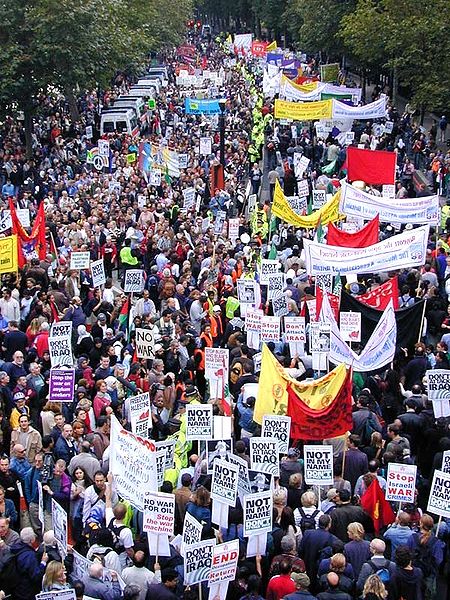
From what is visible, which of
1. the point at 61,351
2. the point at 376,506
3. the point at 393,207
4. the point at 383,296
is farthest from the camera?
the point at 393,207

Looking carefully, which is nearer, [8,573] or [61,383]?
[8,573]

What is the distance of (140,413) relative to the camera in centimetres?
1247

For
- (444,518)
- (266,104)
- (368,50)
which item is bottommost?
(266,104)

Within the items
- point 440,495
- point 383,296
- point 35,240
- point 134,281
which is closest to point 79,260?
point 134,281

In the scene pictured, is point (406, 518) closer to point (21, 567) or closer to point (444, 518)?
point (444, 518)

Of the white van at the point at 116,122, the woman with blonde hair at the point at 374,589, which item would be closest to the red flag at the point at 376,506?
the woman with blonde hair at the point at 374,589

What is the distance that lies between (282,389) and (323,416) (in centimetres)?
59

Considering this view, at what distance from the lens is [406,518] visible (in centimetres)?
1069

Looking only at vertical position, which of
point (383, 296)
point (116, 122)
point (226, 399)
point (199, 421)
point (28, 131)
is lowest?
point (116, 122)

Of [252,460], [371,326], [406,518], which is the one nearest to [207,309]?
[371,326]

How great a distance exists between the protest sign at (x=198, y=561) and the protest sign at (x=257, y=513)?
518 mm

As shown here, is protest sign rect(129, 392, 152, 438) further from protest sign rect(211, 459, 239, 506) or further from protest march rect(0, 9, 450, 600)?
protest sign rect(211, 459, 239, 506)

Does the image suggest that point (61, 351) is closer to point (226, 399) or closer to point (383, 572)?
point (226, 399)

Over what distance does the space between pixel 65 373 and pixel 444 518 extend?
4.74m
